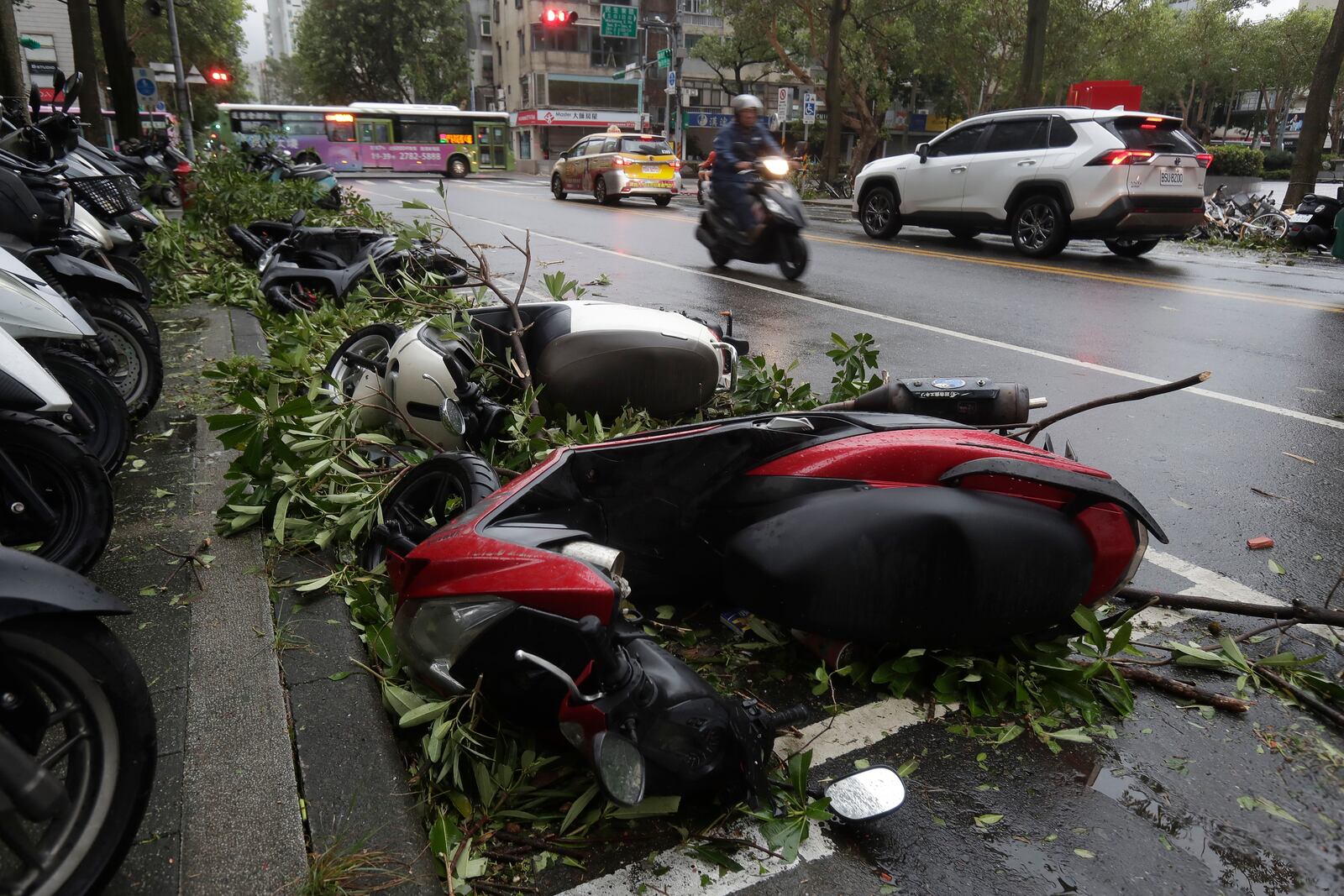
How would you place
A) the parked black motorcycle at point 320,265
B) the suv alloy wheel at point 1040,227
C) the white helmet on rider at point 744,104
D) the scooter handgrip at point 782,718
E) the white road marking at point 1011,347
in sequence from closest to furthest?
the scooter handgrip at point 782,718 < the white road marking at point 1011,347 < the parked black motorcycle at point 320,265 < the white helmet on rider at point 744,104 < the suv alloy wheel at point 1040,227

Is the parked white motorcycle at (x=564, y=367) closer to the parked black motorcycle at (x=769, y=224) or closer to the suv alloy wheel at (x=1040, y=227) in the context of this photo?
the parked black motorcycle at (x=769, y=224)

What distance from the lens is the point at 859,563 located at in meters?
2.30

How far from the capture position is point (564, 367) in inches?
144

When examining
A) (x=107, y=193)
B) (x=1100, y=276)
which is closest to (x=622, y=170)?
(x=1100, y=276)

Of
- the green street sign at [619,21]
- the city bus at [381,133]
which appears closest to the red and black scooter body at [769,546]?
the city bus at [381,133]

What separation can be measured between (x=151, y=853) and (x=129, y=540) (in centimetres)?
177

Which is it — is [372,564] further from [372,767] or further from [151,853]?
[151,853]

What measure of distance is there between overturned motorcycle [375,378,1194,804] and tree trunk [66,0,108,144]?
17163 mm

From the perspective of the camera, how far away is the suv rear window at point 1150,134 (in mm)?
12164

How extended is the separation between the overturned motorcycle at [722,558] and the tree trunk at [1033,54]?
2042 centimetres

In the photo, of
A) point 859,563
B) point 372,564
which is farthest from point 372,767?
point 859,563

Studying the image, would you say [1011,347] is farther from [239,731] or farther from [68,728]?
[68,728]

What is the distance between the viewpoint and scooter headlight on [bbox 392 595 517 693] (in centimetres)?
203

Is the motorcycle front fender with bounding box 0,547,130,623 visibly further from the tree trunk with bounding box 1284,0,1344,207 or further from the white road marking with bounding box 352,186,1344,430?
the tree trunk with bounding box 1284,0,1344,207
